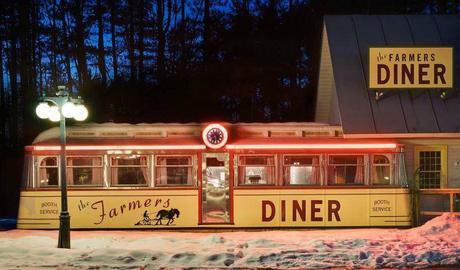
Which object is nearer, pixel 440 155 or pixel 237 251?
pixel 237 251

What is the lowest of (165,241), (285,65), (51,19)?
(165,241)

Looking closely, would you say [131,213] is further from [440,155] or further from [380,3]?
[380,3]

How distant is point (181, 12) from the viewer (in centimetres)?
4334

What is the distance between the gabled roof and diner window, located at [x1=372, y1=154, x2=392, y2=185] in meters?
0.89

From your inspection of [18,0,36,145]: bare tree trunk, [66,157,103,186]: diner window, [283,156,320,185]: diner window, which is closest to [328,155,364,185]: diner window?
[283,156,320,185]: diner window

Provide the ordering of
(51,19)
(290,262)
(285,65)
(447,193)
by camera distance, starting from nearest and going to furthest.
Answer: (290,262)
(447,193)
(285,65)
(51,19)

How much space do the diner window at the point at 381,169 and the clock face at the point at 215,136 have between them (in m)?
4.40

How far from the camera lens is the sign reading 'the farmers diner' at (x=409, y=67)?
18734mm

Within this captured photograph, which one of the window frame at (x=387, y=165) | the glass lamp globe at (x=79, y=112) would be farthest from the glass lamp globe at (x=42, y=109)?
the window frame at (x=387, y=165)

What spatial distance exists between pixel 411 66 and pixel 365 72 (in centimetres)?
154

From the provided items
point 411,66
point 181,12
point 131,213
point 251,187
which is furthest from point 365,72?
point 181,12

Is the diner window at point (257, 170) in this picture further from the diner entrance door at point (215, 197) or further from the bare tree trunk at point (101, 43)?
the bare tree trunk at point (101, 43)

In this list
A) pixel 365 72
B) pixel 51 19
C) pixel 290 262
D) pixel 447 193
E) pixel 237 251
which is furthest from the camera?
pixel 51 19

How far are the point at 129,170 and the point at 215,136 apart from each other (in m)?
2.64
